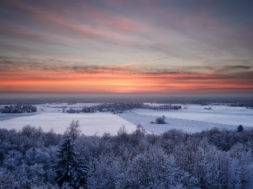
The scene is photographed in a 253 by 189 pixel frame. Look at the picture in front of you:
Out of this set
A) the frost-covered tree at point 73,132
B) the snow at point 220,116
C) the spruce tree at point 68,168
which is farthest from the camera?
the snow at point 220,116

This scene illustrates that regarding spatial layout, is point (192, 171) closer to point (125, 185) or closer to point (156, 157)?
point (156, 157)

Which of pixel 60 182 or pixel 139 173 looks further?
pixel 60 182

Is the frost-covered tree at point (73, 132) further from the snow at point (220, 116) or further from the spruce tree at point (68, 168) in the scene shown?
the snow at point (220, 116)

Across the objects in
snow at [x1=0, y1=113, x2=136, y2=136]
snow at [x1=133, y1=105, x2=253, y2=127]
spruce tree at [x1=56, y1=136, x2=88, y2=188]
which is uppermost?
spruce tree at [x1=56, y1=136, x2=88, y2=188]

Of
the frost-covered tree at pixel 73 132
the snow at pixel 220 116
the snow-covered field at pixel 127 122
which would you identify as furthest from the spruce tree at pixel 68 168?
the snow at pixel 220 116

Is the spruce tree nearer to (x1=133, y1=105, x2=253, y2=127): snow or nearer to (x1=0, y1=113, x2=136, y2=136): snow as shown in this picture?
(x1=0, y1=113, x2=136, y2=136): snow

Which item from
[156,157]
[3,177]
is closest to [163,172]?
[156,157]

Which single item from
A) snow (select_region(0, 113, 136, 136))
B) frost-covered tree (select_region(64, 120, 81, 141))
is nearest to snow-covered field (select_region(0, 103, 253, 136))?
snow (select_region(0, 113, 136, 136))

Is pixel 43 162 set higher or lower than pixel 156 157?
lower
